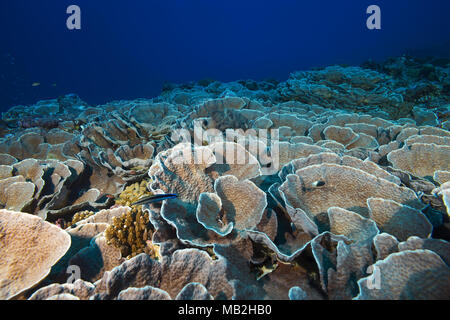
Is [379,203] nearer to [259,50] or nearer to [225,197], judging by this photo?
[225,197]

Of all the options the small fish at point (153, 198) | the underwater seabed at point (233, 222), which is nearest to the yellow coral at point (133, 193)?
the underwater seabed at point (233, 222)

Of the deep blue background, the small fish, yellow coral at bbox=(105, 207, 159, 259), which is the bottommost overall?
yellow coral at bbox=(105, 207, 159, 259)

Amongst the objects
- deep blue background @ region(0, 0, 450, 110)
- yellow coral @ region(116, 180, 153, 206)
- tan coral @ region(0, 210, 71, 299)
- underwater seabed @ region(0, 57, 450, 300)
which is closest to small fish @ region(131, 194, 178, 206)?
underwater seabed @ region(0, 57, 450, 300)

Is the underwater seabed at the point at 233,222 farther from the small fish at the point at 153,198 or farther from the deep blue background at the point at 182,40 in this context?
the deep blue background at the point at 182,40

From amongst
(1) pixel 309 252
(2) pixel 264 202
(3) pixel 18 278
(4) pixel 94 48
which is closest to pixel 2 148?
(3) pixel 18 278

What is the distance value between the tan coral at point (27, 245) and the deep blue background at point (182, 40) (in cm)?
6554

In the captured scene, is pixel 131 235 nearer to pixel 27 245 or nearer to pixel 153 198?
pixel 153 198

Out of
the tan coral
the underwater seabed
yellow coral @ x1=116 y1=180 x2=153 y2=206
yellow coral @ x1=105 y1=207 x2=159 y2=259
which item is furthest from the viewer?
yellow coral @ x1=116 y1=180 x2=153 y2=206

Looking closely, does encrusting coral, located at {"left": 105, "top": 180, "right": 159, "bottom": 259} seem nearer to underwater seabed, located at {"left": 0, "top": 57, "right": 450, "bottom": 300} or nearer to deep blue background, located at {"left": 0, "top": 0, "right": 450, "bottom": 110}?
underwater seabed, located at {"left": 0, "top": 57, "right": 450, "bottom": 300}

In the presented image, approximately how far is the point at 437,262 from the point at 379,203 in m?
0.56

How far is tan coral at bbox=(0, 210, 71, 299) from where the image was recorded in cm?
168

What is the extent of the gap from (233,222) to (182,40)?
161 meters

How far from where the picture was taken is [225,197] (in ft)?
6.56

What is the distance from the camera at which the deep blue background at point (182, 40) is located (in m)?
82.8
